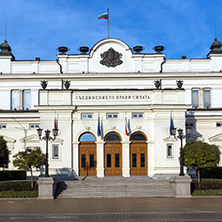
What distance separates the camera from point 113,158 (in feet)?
120

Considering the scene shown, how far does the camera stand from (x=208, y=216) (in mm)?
19234

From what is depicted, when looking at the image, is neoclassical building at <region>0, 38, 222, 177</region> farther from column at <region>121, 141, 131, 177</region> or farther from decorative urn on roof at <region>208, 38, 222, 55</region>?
decorative urn on roof at <region>208, 38, 222, 55</region>

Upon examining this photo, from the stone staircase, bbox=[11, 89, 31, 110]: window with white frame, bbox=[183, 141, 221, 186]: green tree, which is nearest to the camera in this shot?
the stone staircase

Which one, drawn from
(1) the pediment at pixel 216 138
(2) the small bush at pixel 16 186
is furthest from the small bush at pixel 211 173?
(2) the small bush at pixel 16 186

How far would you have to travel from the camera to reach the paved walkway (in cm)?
1891

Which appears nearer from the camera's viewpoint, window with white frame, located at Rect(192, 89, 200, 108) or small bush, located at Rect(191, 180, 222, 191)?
small bush, located at Rect(191, 180, 222, 191)

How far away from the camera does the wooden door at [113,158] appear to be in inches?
1431

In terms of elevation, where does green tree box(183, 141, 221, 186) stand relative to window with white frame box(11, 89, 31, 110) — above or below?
below

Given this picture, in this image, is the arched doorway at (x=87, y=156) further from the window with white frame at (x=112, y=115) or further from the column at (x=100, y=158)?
the window with white frame at (x=112, y=115)

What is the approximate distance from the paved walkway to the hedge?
421 inches

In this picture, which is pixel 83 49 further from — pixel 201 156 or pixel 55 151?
pixel 201 156

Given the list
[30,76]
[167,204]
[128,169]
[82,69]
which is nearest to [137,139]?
[128,169]

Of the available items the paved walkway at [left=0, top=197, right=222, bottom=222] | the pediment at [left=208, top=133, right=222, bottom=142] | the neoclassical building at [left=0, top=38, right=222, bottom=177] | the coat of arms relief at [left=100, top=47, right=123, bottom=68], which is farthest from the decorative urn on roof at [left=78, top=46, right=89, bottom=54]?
the paved walkway at [left=0, top=197, right=222, bottom=222]

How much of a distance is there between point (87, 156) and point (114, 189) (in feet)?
23.8
